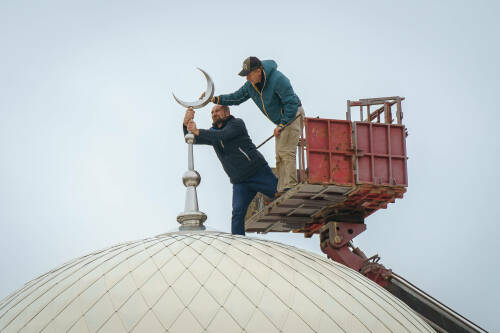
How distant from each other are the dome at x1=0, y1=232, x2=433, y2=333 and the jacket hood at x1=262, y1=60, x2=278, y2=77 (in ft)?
11.0

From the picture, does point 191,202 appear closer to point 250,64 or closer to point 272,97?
point 272,97

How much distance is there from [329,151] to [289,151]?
86cm

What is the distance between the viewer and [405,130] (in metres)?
21.3

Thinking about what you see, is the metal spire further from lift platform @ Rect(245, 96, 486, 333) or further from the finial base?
lift platform @ Rect(245, 96, 486, 333)

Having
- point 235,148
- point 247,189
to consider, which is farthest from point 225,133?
point 247,189

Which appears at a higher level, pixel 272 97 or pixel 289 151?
pixel 272 97

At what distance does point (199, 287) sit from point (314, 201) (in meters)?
5.68

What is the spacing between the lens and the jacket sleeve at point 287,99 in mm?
19656

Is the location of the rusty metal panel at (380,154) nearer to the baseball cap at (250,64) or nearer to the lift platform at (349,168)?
the lift platform at (349,168)

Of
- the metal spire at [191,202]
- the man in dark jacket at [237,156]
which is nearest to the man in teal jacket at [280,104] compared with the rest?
the man in dark jacket at [237,156]

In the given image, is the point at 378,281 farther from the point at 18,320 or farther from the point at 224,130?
the point at 18,320

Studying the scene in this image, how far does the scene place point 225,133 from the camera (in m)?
19.9

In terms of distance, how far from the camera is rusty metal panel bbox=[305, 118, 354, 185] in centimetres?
1998

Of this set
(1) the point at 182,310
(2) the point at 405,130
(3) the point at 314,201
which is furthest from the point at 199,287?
(2) the point at 405,130
